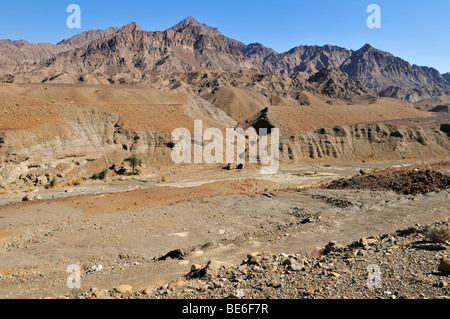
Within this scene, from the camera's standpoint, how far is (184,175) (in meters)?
37.5

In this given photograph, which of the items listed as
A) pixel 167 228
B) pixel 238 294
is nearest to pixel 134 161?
pixel 167 228

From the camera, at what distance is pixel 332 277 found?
7.52 meters

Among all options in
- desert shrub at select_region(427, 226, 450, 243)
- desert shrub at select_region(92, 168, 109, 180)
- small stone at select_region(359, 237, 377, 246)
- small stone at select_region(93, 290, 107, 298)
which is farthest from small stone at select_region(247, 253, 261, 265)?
desert shrub at select_region(92, 168, 109, 180)

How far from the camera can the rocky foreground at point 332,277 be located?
6.75 meters

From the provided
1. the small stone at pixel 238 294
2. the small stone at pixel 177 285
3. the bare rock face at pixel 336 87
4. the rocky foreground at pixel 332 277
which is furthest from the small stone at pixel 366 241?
the bare rock face at pixel 336 87

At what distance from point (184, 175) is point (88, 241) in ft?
74.2

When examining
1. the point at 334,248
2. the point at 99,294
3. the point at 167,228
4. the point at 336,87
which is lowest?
the point at 167,228

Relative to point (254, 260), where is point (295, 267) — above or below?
above

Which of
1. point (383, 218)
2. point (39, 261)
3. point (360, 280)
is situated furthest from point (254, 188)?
point (360, 280)

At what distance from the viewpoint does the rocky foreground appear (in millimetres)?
6750

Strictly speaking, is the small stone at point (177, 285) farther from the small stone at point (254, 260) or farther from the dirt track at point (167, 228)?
the small stone at point (254, 260)

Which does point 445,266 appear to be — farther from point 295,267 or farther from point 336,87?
point 336,87

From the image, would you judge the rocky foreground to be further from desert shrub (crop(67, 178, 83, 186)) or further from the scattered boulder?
desert shrub (crop(67, 178, 83, 186))

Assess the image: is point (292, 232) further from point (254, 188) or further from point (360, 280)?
point (254, 188)
